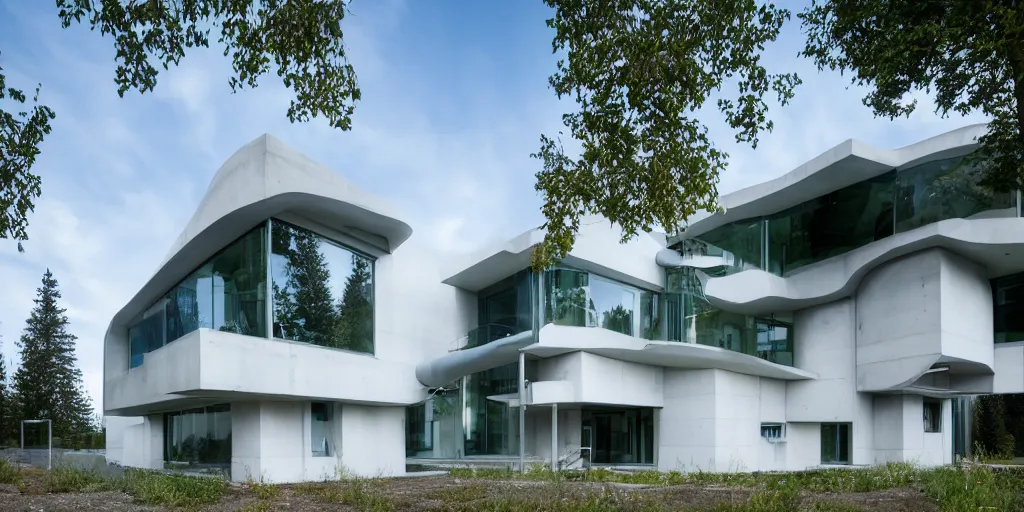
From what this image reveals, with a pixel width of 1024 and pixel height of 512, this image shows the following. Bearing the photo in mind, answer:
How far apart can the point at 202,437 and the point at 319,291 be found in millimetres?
6152

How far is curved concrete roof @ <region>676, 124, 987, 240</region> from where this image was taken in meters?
23.9

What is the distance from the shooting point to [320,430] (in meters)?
21.8

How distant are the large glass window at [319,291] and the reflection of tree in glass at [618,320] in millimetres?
7701

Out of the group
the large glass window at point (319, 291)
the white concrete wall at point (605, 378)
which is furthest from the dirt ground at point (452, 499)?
the white concrete wall at point (605, 378)

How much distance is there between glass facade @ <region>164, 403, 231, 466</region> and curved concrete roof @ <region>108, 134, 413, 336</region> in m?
4.58

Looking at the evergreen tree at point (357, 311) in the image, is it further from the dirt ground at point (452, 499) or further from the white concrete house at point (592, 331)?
the dirt ground at point (452, 499)

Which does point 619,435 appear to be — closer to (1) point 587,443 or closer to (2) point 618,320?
(1) point 587,443

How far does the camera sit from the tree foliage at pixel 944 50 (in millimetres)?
10203

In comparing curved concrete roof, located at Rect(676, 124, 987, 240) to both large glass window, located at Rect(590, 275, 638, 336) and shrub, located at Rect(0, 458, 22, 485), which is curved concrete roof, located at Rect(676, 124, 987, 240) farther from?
shrub, located at Rect(0, 458, 22, 485)

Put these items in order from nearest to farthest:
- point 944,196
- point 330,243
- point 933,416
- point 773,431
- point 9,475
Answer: point 9,475 → point 330,243 → point 944,196 → point 933,416 → point 773,431

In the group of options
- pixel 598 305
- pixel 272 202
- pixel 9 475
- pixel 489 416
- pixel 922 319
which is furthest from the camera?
pixel 489 416

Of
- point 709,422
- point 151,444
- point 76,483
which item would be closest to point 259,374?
point 76,483

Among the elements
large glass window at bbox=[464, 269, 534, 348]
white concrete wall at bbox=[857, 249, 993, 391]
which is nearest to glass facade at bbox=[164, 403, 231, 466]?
large glass window at bbox=[464, 269, 534, 348]

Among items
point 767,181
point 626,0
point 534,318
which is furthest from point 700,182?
point 767,181
